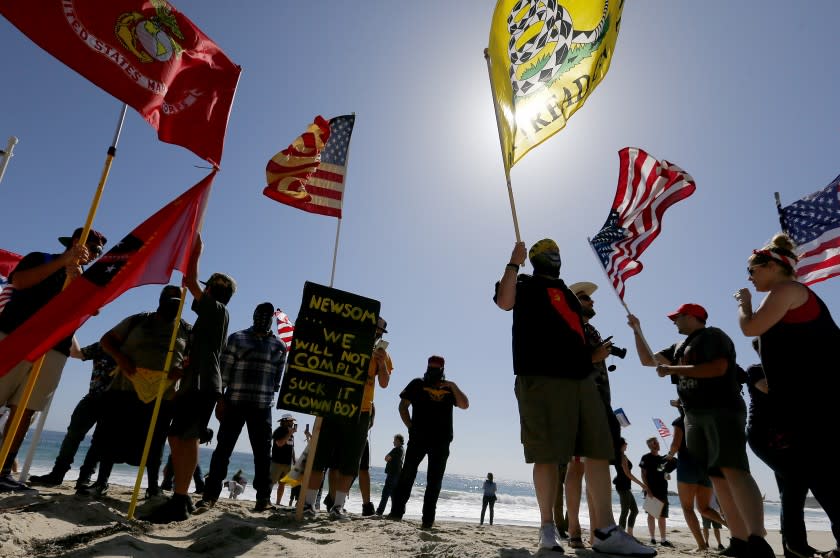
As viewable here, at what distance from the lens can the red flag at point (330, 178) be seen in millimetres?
→ 6832

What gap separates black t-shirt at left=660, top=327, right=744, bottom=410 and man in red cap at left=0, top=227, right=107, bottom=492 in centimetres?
493

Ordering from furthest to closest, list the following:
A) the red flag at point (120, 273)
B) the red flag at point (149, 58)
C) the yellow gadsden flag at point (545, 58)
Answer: the yellow gadsden flag at point (545, 58) < the red flag at point (149, 58) < the red flag at point (120, 273)

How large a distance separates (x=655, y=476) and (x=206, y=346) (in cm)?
880

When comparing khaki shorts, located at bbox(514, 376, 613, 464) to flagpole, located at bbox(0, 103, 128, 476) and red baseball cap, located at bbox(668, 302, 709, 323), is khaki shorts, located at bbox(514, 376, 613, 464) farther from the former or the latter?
flagpole, located at bbox(0, 103, 128, 476)

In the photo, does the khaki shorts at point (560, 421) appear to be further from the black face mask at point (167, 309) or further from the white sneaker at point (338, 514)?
the black face mask at point (167, 309)

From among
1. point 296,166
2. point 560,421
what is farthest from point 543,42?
point 560,421

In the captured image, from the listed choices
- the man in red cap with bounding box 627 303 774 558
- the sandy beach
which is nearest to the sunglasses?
the man in red cap with bounding box 627 303 774 558

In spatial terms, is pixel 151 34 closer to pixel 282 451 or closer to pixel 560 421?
pixel 560 421

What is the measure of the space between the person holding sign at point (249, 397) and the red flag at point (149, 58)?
77.7 inches

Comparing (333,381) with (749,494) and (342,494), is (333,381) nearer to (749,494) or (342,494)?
(342,494)

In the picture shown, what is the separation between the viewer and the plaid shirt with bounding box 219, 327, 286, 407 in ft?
17.3

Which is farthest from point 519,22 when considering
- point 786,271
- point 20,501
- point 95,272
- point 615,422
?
point 20,501

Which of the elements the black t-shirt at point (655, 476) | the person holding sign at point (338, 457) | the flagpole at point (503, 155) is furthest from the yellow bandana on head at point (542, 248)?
the black t-shirt at point (655, 476)

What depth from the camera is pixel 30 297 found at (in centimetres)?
455
